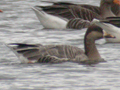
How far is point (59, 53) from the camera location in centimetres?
1404

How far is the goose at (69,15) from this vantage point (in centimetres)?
1908

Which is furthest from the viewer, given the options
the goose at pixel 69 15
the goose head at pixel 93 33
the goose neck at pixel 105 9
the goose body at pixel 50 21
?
the goose neck at pixel 105 9

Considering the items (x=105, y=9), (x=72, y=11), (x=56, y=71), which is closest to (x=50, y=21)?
(x=72, y=11)

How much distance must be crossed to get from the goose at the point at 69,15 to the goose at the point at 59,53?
4.84 metres

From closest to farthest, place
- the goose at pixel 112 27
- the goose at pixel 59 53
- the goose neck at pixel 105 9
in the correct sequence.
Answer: the goose at pixel 59 53 → the goose at pixel 112 27 → the goose neck at pixel 105 9

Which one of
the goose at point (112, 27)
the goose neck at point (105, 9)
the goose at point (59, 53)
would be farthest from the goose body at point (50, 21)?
the goose at point (59, 53)

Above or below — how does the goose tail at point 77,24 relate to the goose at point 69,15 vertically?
below

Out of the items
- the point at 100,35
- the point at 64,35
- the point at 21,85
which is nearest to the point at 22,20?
the point at 64,35

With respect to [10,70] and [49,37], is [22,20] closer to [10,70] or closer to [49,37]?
[49,37]

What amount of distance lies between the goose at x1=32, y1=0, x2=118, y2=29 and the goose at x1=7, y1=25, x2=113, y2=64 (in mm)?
4844

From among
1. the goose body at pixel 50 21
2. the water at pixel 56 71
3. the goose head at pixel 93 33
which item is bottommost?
the water at pixel 56 71

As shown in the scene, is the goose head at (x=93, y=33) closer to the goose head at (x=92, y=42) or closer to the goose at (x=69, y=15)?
the goose head at (x=92, y=42)

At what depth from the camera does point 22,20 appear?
20875mm

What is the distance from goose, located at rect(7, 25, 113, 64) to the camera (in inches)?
546
